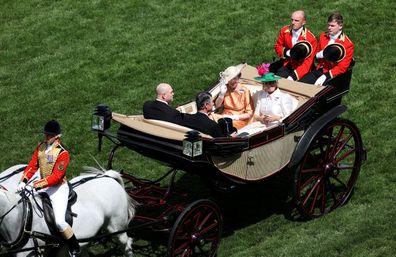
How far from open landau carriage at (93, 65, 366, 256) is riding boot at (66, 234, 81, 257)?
0.87 m

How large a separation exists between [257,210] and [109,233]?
2.62 metres

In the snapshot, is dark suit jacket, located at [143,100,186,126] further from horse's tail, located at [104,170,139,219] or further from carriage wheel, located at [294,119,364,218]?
carriage wheel, located at [294,119,364,218]

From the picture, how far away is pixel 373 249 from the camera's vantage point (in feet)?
30.6

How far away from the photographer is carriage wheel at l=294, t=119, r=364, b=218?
1016cm

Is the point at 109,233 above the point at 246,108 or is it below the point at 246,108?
below

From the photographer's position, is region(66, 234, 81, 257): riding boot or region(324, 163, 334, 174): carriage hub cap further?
region(324, 163, 334, 174): carriage hub cap

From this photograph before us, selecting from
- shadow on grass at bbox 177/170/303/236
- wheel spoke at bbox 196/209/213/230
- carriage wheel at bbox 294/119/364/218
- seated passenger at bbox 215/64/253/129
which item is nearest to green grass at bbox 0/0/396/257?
shadow on grass at bbox 177/170/303/236

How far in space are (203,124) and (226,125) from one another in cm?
47

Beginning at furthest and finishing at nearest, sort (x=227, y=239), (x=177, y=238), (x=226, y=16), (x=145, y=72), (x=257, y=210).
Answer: (x=226, y=16) → (x=145, y=72) → (x=257, y=210) → (x=227, y=239) → (x=177, y=238)

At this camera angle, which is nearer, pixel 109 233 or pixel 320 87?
pixel 109 233

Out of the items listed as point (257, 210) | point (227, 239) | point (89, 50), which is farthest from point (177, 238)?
point (89, 50)

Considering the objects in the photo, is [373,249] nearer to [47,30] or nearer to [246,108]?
[246,108]

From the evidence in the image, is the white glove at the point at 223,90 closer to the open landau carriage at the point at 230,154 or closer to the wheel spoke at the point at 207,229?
the open landau carriage at the point at 230,154

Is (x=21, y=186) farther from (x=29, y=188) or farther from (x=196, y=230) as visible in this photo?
(x=196, y=230)
